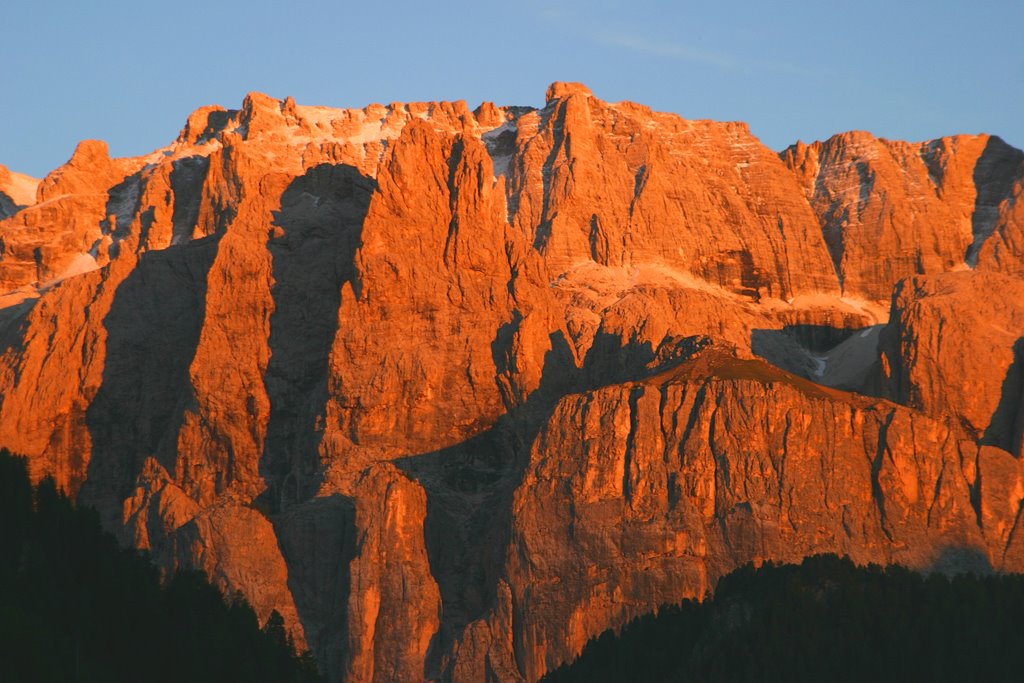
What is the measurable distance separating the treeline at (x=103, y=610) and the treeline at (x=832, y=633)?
19676 millimetres

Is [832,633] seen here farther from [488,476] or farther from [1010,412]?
[1010,412]

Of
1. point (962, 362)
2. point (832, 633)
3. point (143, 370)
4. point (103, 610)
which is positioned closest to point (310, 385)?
point (143, 370)

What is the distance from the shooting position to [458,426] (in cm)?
17350

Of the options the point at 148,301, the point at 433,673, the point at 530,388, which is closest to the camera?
the point at 433,673

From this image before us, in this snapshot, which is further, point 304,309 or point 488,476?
point 304,309

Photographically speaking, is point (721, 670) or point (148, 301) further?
point (148, 301)

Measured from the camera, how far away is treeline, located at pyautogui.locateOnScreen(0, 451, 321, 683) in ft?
328

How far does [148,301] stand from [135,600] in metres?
82.1

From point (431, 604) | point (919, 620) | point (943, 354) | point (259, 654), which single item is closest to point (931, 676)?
point (919, 620)

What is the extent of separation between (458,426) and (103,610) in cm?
6769

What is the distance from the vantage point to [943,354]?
17550cm

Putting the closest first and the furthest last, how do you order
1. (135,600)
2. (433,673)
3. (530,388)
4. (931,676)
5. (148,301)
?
(135,600) < (931,676) < (433,673) < (530,388) < (148,301)

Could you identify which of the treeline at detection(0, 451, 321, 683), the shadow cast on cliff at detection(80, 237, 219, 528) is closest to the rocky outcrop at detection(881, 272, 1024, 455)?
the shadow cast on cliff at detection(80, 237, 219, 528)

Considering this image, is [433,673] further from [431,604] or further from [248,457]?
[248,457]
